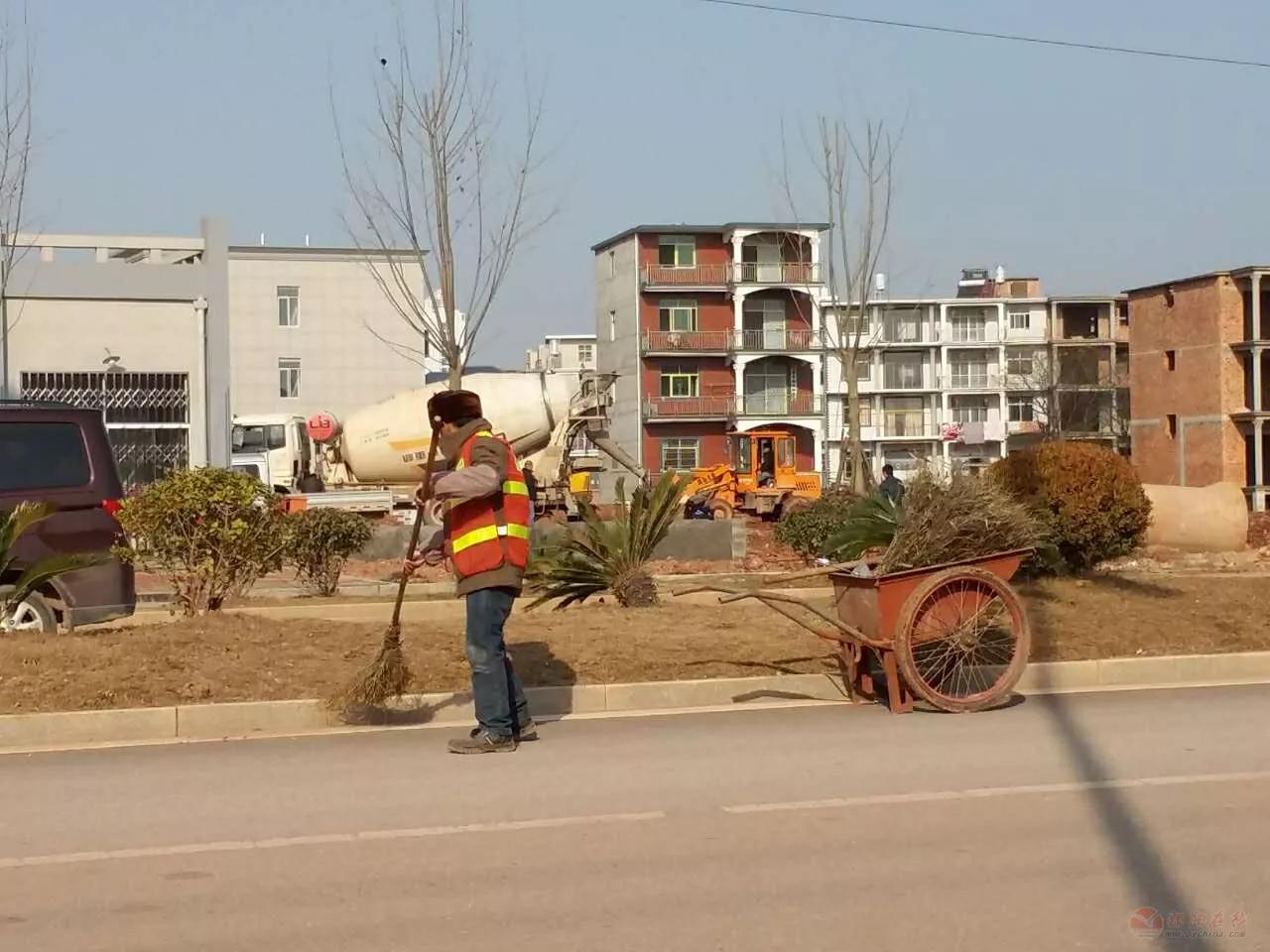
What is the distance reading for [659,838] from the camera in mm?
7316

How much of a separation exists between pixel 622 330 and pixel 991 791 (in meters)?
75.7

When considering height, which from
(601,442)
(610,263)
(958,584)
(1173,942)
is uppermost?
(610,263)

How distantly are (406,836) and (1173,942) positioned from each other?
3.34m

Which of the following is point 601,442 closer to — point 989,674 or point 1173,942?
point 989,674

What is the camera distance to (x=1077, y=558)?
1577 cm

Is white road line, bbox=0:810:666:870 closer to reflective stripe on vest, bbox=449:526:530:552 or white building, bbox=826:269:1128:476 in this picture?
reflective stripe on vest, bbox=449:526:530:552

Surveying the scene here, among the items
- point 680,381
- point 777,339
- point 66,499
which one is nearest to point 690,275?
point 680,381

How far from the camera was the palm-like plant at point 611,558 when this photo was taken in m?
14.8

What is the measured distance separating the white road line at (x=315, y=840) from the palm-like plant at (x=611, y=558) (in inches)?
272

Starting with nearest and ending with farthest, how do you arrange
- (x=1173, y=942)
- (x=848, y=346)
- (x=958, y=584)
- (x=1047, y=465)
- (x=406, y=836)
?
1. (x=1173, y=942)
2. (x=406, y=836)
3. (x=958, y=584)
4. (x=1047, y=465)
5. (x=848, y=346)

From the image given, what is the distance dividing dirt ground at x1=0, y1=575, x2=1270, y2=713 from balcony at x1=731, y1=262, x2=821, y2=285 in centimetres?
6719

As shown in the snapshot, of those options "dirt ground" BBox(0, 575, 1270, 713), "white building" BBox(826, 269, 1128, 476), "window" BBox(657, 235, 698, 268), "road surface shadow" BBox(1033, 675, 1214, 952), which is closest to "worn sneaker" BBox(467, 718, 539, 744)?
"dirt ground" BBox(0, 575, 1270, 713)

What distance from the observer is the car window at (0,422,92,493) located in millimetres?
13820

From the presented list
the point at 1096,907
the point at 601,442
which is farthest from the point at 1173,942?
the point at 601,442
